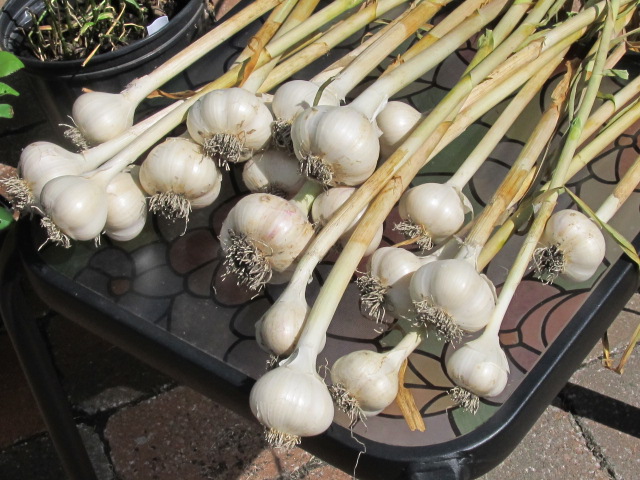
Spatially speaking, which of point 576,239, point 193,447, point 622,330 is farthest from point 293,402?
point 622,330

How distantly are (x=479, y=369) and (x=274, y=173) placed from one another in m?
0.32

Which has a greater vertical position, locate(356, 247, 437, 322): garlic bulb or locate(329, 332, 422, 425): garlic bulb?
locate(356, 247, 437, 322): garlic bulb

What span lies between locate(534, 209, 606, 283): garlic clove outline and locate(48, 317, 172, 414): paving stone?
0.94 meters

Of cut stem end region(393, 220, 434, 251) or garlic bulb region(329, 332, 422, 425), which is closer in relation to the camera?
garlic bulb region(329, 332, 422, 425)

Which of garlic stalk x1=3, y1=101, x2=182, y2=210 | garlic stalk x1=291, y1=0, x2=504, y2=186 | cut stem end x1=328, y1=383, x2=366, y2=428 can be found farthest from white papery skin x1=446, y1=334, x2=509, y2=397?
garlic stalk x1=3, y1=101, x2=182, y2=210

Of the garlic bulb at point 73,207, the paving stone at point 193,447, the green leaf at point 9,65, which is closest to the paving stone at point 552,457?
the paving stone at point 193,447

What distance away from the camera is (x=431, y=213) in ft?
2.59

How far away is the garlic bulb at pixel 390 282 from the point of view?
29.2 inches

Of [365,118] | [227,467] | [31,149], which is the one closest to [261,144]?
[365,118]

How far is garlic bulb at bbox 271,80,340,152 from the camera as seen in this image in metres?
0.80

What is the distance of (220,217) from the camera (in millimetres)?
942

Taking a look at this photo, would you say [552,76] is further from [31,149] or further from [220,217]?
[31,149]

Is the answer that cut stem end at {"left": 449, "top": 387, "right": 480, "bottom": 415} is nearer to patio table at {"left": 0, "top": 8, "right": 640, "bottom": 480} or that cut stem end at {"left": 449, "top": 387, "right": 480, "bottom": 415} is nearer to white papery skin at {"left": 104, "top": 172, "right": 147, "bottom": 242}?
patio table at {"left": 0, "top": 8, "right": 640, "bottom": 480}

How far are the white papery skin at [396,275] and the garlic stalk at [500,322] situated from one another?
72mm
